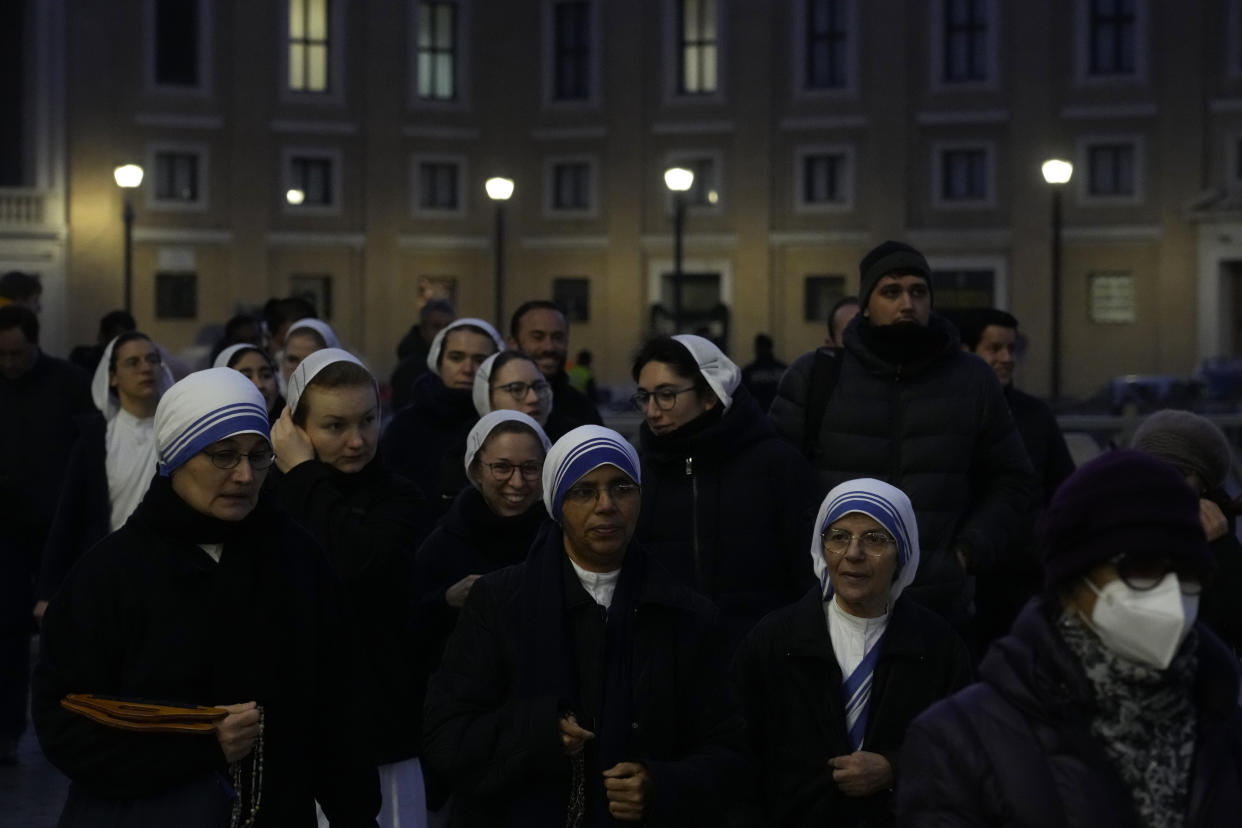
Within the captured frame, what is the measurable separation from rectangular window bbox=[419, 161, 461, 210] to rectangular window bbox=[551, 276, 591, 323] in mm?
3026

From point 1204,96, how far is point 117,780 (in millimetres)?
44878

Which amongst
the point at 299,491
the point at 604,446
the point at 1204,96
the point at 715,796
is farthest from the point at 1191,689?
the point at 1204,96

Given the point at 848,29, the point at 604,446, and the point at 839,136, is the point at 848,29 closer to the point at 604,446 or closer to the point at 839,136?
the point at 839,136

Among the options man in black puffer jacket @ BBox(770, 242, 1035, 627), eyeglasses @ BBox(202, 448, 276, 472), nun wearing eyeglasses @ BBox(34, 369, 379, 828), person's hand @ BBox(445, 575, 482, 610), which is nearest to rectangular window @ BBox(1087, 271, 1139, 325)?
man in black puffer jacket @ BBox(770, 242, 1035, 627)

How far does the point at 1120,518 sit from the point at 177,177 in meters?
46.3

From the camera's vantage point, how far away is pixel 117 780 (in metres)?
4.71

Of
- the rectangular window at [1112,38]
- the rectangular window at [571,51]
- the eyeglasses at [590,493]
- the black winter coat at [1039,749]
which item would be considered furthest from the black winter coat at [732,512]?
the rectangular window at [571,51]

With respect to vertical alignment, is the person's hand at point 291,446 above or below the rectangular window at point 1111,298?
below

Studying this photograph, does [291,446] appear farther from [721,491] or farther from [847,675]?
[847,675]

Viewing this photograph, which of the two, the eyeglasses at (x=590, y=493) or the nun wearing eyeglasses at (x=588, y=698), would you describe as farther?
the eyeglasses at (x=590, y=493)

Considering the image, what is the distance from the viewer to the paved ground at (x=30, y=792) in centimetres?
951

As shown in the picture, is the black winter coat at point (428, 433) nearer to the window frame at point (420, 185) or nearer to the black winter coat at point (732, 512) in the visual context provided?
the black winter coat at point (732, 512)

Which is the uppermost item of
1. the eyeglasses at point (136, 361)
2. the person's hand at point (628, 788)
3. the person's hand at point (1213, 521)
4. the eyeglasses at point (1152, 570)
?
the eyeglasses at point (136, 361)

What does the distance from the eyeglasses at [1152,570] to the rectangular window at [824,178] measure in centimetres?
4549
